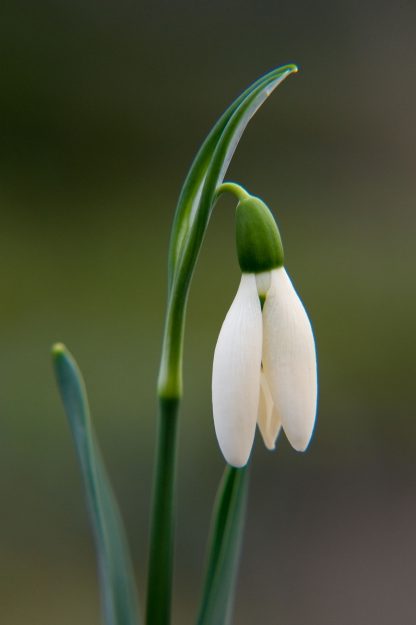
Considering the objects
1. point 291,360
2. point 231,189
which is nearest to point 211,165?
point 231,189

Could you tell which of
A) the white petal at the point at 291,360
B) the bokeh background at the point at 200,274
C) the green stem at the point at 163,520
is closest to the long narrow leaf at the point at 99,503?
the green stem at the point at 163,520

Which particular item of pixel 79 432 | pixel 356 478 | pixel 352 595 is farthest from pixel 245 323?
pixel 356 478

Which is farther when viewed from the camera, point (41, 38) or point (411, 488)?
point (41, 38)

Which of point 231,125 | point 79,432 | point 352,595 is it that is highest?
point 231,125

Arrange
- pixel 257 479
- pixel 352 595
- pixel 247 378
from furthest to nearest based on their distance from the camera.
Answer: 1. pixel 257 479
2. pixel 352 595
3. pixel 247 378

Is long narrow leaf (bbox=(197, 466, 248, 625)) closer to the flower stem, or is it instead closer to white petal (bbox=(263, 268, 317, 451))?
white petal (bbox=(263, 268, 317, 451))

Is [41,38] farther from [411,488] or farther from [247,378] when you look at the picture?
[247,378]

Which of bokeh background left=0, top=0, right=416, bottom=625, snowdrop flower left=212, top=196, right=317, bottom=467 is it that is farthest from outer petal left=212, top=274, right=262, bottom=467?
bokeh background left=0, top=0, right=416, bottom=625
